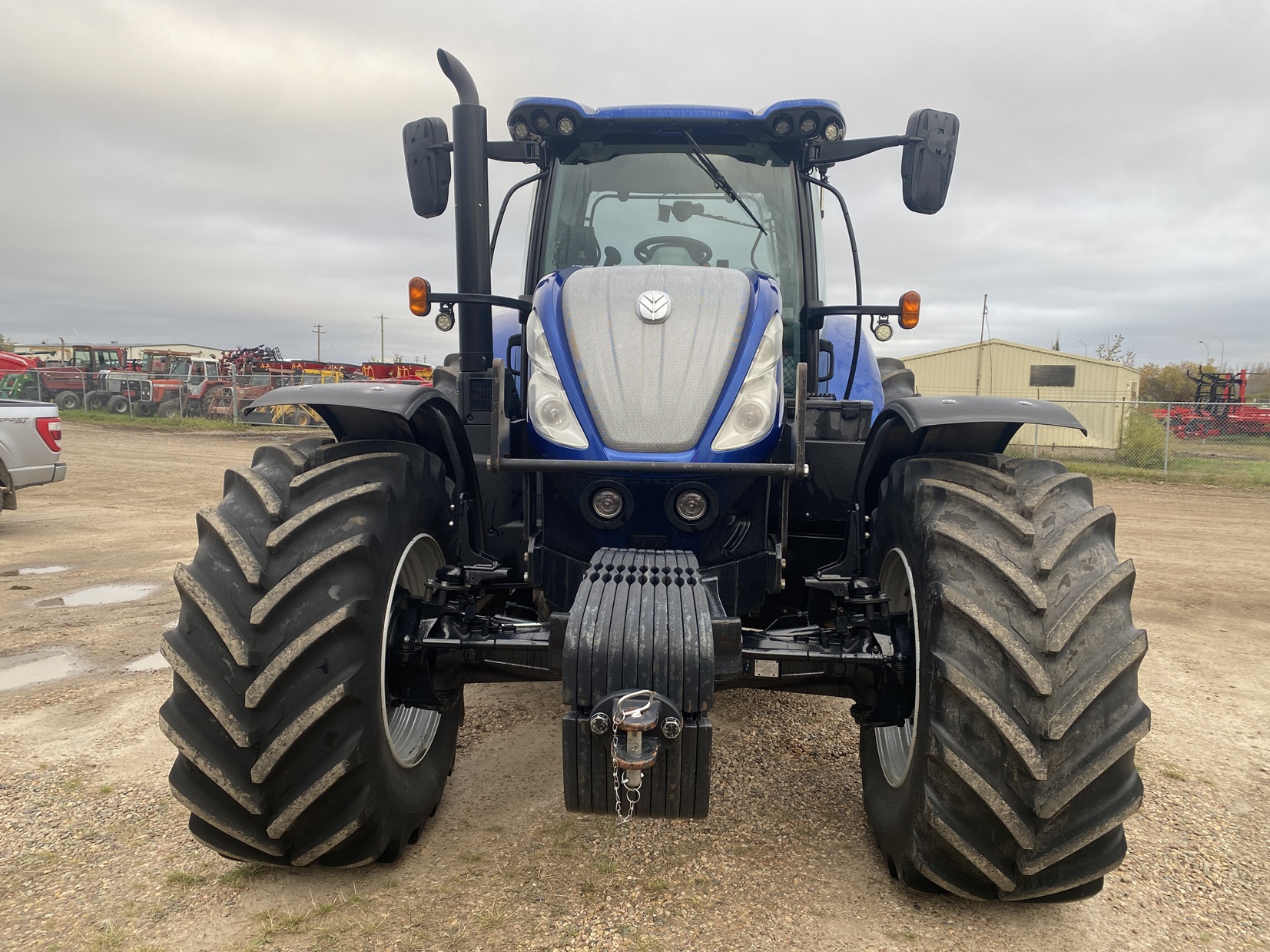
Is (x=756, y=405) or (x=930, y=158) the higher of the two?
(x=930, y=158)

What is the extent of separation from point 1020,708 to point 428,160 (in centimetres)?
284

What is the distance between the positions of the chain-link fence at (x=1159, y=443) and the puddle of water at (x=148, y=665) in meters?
13.2

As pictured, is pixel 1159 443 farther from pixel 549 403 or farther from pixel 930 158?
pixel 549 403

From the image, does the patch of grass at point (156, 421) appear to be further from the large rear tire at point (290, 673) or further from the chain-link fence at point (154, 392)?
the large rear tire at point (290, 673)

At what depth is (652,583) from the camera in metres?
2.33

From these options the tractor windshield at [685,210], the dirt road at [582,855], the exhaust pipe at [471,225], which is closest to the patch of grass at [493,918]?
the dirt road at [582,855]

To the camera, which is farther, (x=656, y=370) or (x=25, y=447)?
(x=25, y=447)

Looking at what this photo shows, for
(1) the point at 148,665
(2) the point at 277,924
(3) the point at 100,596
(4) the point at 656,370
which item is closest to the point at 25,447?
(3) the point at 100,596

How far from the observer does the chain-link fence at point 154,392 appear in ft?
91.0

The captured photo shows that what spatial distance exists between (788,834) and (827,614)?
0.78m

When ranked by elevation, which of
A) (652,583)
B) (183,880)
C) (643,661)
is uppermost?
(652,583)

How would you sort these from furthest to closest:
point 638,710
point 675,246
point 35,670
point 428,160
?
1. point 35,670
2. point 675,246
3. point 428,160
4. point 638,710

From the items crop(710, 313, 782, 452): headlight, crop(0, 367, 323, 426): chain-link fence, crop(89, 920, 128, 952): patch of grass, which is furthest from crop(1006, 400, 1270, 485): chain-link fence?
crop(0, 367, 323, 426): chain-link fence

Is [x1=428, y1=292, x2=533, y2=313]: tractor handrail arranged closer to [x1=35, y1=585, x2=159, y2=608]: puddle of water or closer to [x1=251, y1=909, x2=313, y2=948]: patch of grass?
[x1=251, y1=909, x2=313, y2=948]: patch of grass
